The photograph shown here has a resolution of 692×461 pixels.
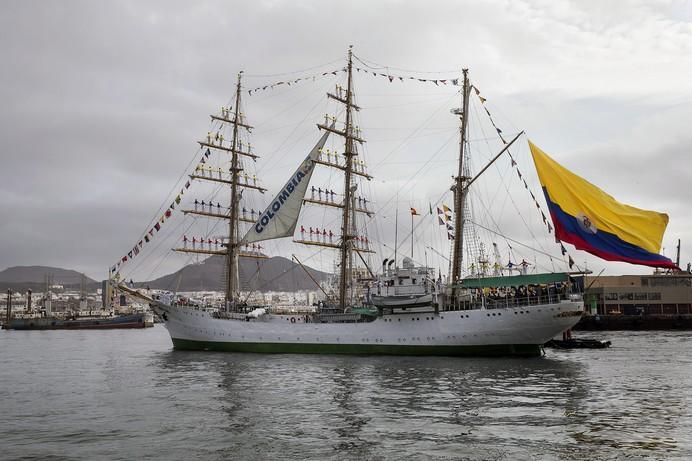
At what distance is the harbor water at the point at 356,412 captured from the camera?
13930mm

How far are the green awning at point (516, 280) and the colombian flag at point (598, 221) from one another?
3529mm

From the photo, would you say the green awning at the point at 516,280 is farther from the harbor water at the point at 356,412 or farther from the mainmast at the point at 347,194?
the mainmast at the point at 347,194

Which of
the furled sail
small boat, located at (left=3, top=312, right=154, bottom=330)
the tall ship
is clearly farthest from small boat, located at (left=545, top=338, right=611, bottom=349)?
small boat, located at (left=3, top=312, right=154, bottom=330)

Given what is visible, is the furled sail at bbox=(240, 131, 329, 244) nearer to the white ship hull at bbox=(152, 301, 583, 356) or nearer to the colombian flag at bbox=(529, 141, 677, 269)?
the white ship hull at bbox=(152, 301, 583, 356)

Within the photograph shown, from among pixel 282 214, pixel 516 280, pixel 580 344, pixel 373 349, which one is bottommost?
pixel 580 344

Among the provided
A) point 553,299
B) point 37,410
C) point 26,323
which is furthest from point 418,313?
point 26,323

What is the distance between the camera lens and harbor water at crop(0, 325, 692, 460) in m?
13.9

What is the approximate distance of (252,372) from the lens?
99.2 ft

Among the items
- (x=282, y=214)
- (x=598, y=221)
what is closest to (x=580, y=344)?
(x=598, y=221)

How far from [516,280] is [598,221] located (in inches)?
260

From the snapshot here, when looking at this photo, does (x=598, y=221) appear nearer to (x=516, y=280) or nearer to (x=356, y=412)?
(x=516, y=280)

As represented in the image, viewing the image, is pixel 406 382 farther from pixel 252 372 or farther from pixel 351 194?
pixel 351 194

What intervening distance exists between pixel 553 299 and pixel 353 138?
21.8 metres

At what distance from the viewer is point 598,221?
32.8m
